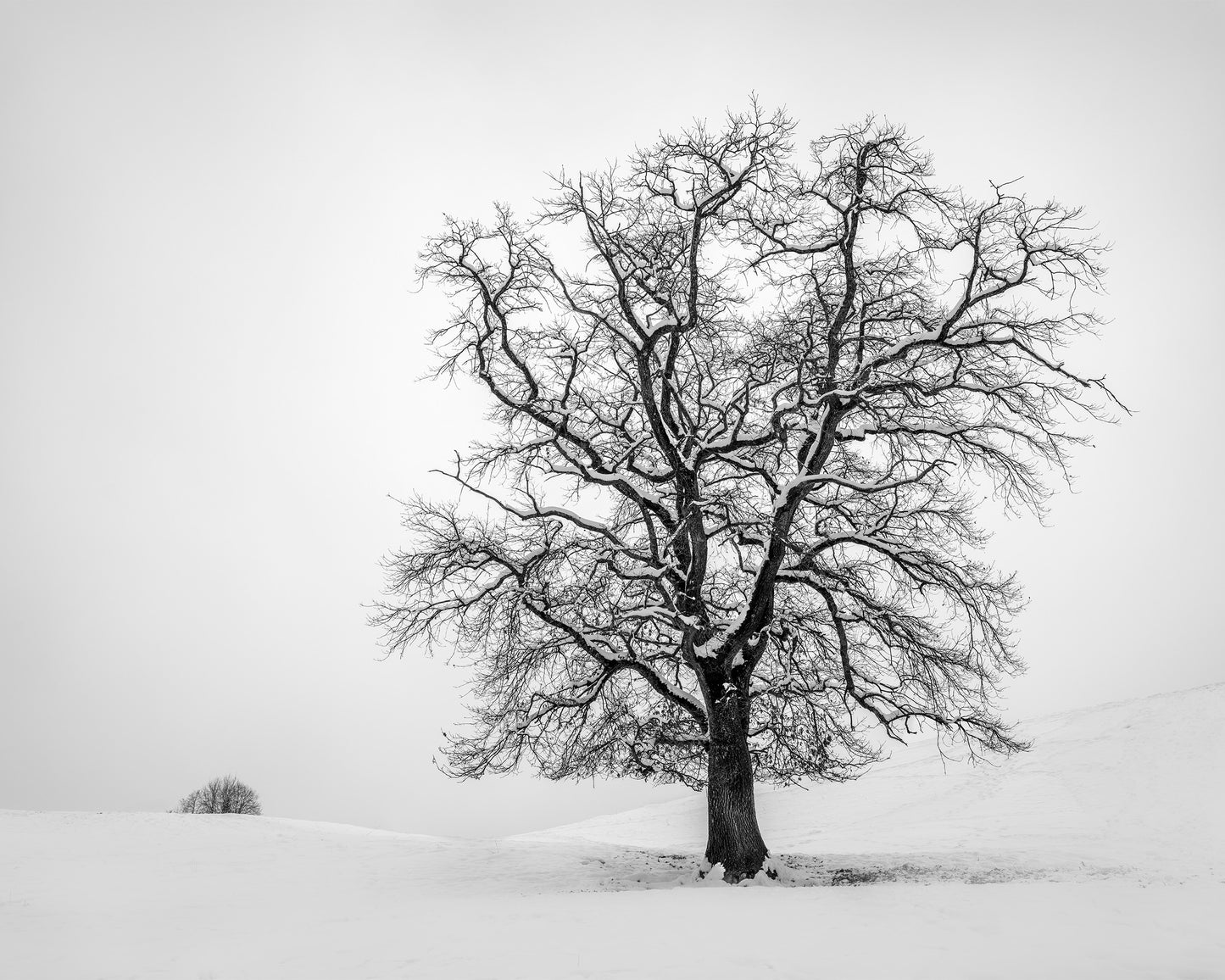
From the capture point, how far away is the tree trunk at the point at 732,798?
1110 centimetres

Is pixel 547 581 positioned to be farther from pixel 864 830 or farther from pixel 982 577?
pixel 864 830

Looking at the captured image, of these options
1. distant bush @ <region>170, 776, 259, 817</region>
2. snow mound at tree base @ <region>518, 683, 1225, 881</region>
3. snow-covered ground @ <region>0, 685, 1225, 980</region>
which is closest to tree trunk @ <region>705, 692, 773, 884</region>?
snow-covered ground @ <region>0, 685, 1225, 980</region>

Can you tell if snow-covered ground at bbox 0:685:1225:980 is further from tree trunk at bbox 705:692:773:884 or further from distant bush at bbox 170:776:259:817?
distant bush at bbox 170:776:259:817

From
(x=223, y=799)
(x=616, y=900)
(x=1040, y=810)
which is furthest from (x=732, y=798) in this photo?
(x=223, y=799)

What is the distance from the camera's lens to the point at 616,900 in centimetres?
877

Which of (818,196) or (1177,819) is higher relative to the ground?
(818,196)

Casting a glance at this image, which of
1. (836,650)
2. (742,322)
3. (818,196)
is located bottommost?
(836,650)

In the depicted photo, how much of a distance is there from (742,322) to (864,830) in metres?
17.4

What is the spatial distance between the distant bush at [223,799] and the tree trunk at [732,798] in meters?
41.4

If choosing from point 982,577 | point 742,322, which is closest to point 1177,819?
point 982,577

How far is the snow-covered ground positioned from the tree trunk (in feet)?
2.86

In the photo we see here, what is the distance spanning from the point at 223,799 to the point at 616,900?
45251mm

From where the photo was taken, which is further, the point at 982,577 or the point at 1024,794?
the point at 1024,794

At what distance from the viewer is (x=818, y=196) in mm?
12164
